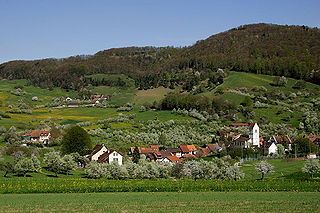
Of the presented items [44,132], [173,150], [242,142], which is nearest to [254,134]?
[242,142]

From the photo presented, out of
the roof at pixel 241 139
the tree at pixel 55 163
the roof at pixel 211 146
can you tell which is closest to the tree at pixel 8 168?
the tree at pixel 55 163

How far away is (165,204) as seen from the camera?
2775 cm

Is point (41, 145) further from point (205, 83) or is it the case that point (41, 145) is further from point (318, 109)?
point (205, 83)

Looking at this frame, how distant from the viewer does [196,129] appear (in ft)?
333

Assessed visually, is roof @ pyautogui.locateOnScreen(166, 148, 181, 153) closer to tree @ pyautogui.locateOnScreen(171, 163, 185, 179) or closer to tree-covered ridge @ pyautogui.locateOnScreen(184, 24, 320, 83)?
tree @ pyautogui.locateOnScreen(171, 163, 185, 179)

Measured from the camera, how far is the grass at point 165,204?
25.6m

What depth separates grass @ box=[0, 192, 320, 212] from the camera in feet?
84.0

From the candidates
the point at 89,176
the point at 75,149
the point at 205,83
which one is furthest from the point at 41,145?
the point at 205,83

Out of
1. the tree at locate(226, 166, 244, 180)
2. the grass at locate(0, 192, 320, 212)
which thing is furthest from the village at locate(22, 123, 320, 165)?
the grass at locate(0, 192, 320, 212)

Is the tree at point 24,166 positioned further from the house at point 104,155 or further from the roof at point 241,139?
the roof at point 241,139

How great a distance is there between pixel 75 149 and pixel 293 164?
4026 cm

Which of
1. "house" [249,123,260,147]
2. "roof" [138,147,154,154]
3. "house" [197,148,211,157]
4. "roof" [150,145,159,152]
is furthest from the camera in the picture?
"house" [249,123,260,147]

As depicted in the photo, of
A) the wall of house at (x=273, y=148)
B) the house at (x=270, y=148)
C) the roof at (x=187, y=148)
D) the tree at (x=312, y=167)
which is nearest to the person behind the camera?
the tree at (x=312, y=167)

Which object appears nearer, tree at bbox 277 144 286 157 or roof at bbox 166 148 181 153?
tree at bbox 277 144 286 157
